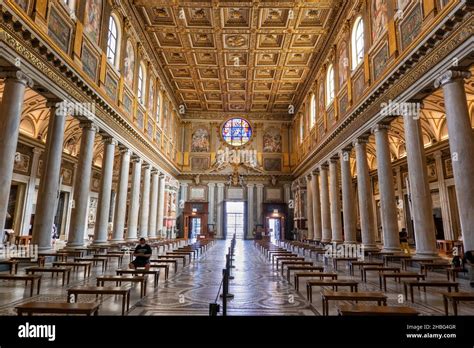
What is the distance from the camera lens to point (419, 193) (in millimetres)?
9273

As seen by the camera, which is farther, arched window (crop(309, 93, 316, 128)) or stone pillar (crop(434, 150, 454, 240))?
arched window (crop(309, 93, 316, 128))

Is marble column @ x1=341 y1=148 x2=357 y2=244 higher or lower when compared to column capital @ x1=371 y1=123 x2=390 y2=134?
lower

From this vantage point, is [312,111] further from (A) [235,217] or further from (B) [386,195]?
(B) [386,195]

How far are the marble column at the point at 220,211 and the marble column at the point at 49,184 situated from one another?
18774mm

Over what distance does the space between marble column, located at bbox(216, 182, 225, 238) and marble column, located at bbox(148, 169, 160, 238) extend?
7174mm

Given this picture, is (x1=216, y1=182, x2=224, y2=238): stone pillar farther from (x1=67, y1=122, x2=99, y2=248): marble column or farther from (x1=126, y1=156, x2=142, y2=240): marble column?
(x1=67, y1=122, x2=99, y2=248): marble column

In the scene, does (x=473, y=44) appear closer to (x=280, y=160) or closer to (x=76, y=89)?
(x=76, y=89)

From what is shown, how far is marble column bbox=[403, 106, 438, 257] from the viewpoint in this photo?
9.02m

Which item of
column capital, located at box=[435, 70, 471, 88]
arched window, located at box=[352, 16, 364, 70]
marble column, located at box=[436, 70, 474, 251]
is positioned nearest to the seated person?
marble column, located at box=[436, 70, 474, 251]

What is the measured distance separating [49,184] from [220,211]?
19263 millimetres

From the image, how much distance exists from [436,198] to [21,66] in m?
20.1

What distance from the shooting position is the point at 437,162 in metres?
17.3

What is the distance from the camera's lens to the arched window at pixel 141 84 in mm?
18078

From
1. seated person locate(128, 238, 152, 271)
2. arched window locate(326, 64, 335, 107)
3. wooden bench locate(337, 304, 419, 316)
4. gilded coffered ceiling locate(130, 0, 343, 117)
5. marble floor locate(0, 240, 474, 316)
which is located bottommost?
marble floor locate(0, 240, 474, 316)
